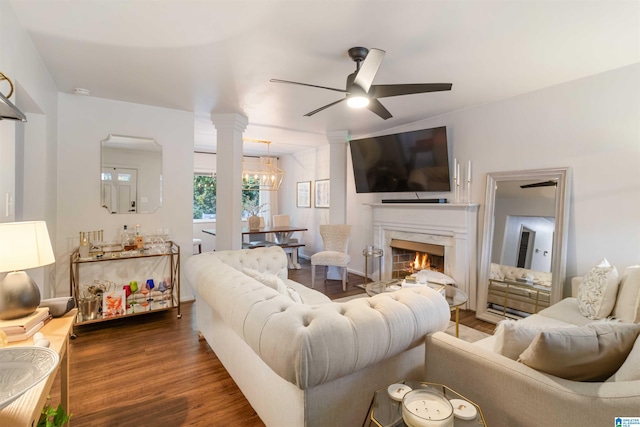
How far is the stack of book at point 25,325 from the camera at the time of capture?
1315mm

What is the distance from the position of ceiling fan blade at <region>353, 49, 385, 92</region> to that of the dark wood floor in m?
2.31

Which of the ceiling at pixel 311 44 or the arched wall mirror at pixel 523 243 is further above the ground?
the ceiling at pixel 311 44

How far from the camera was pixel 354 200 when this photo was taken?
5641 millimetres

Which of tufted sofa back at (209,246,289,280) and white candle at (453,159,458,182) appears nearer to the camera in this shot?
tufted sofa back at (209,246,289,280)

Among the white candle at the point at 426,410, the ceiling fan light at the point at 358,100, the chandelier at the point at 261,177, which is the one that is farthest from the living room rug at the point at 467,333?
the chandelier at the point at 261,177

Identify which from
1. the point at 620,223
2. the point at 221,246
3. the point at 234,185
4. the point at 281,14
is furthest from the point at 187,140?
the point at 620,223

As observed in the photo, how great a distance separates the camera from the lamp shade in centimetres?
139

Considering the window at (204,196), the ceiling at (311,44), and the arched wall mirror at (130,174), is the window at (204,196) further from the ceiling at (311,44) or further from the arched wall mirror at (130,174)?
the ceiling at (311,44)

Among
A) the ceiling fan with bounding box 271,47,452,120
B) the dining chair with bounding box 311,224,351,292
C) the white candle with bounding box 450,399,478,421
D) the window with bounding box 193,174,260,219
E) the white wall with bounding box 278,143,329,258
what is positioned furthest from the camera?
the window with bounding box 193,174,260,219

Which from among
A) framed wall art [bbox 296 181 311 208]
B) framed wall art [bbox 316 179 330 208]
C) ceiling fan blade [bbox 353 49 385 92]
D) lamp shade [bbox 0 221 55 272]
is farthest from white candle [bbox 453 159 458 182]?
lamp shade [bbox 0 221 55 272]

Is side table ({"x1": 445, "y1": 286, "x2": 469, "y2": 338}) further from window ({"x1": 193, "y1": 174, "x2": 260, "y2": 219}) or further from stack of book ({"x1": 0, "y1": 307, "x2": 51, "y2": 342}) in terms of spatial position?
window ({"x1": 193, "y1": 174, "x2": 260, "y2": 219})

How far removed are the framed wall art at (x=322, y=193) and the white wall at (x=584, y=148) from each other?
3250 mm

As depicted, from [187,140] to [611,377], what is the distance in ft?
14.2

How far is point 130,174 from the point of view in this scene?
368 cm
